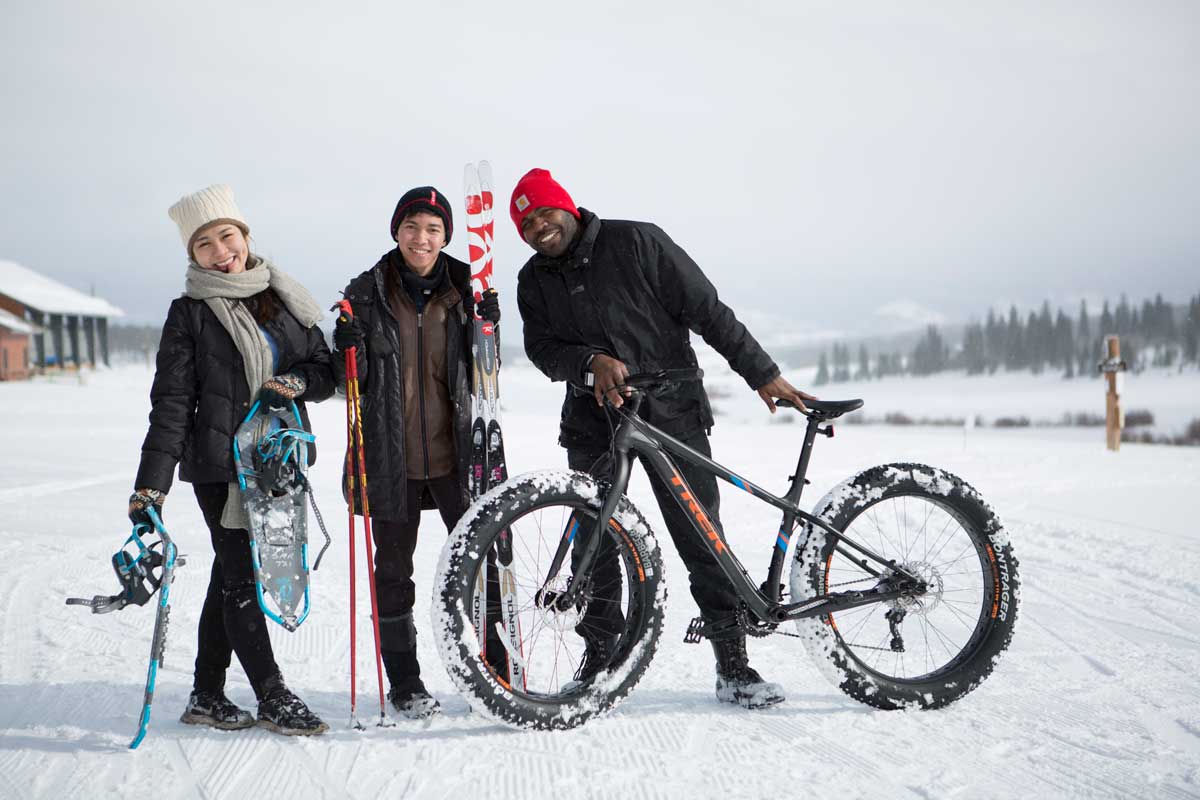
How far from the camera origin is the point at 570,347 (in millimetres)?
2969

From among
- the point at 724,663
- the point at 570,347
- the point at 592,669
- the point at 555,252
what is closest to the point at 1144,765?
the point at 724,663

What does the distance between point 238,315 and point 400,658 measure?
142 centimetres

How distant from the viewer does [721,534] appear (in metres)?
2.88

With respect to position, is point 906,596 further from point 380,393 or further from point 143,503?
point 143,503

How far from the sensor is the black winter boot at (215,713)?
2629 millimetres

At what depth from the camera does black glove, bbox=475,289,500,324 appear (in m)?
2.94

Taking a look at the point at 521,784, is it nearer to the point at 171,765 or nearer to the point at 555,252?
the point at 171,765

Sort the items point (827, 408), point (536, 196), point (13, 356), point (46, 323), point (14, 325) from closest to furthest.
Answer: point (827, 408) → point (536, 196) → point (14, 325) → point (13, 356) → point (46, 323)

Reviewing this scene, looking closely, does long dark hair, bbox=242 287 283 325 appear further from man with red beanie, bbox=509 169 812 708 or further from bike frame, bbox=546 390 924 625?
bike frame, bbox=546 390 924 625

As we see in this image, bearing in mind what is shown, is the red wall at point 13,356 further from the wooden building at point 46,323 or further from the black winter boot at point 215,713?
the black winter boot at point 215,713

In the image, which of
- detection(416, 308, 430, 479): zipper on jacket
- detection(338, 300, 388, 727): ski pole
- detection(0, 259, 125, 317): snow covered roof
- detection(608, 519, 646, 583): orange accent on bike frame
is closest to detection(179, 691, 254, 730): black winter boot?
detection(338, 300, 388, 727): ski pole

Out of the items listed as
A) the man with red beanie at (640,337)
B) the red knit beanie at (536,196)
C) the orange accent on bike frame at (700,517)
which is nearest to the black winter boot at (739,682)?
the man with red beanie at (640,337)

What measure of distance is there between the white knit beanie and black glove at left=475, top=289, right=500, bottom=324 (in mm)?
933

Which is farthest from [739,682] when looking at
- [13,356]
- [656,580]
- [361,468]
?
[13,356]
